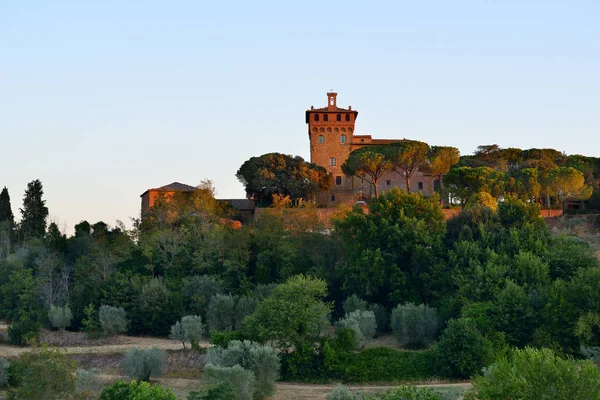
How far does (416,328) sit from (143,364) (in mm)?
11825

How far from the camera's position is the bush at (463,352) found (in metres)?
28.2

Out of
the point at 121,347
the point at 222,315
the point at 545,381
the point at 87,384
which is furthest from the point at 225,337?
the point at 545,381

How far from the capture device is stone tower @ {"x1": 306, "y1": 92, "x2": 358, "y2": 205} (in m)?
66.9

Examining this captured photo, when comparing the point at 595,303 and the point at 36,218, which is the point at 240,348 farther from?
the point at 36,218

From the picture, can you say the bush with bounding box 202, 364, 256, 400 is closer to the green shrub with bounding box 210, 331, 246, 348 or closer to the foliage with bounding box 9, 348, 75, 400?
the foliage with bounding box 9, 348, 75, 400

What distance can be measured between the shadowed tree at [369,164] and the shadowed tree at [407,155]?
0.61 metres

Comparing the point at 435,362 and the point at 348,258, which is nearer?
the point at 435,362

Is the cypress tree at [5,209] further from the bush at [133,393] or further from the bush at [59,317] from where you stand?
the bush at [133,393]

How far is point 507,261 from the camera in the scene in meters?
35.2

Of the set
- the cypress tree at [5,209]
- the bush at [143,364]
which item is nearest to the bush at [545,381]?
the bush at [143,364]

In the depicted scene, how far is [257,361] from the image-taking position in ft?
86.4

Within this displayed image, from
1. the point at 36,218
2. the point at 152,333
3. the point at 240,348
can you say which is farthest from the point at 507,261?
the point at 36,218

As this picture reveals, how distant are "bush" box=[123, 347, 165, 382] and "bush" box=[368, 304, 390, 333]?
11631 mm

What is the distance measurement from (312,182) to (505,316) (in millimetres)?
29446
